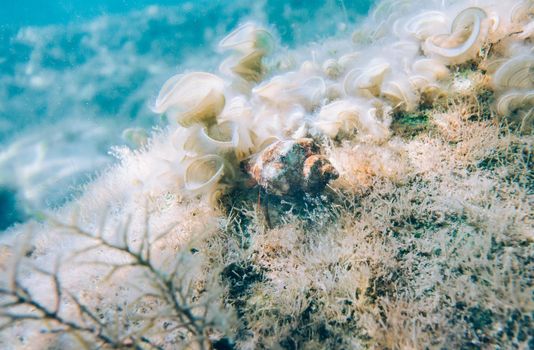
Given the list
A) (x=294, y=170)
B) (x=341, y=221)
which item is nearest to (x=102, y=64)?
(x=294, y=170)

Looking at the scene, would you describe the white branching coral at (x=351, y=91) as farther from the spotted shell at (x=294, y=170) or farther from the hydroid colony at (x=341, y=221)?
the spotted shell at (x=294, y=170)

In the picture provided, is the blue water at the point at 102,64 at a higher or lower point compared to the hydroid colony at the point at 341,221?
higher

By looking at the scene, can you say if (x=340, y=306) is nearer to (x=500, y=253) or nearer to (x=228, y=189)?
(x=500, y=253)

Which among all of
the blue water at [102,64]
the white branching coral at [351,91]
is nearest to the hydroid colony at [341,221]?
the white branching coral at [351,91]

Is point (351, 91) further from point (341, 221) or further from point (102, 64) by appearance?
point (102, 64)

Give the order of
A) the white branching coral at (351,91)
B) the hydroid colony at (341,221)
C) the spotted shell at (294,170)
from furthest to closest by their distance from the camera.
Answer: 1. the white branching coral at (351,91)
2. the spotted shell at (294,170)
3. the hydroid colony at (341,221)

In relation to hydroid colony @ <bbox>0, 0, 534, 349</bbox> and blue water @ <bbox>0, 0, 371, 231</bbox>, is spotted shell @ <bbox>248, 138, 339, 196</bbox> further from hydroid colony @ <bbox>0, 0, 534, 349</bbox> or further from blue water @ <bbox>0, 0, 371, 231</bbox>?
blue water @ <bbox>0, 0, 371, 231</bbox>

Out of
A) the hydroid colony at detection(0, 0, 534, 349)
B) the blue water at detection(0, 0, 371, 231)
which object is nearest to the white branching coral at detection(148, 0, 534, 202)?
the hydroid colony at detection(0, 0, 534, 349)
